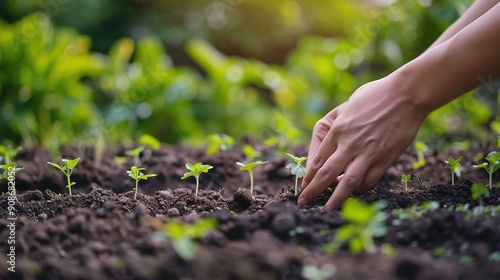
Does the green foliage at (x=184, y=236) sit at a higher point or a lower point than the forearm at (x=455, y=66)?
lower

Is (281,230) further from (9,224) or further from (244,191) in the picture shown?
(9,224)

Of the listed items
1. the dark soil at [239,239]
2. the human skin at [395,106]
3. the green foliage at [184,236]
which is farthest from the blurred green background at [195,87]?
the green foliage at [184,236]

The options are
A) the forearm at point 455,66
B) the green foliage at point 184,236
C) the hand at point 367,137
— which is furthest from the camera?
the hand at point 367,137

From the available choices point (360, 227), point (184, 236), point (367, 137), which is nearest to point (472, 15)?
point (367, 137)

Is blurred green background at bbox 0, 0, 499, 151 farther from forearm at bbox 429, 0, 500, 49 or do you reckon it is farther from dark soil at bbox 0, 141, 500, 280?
dark soil at bbox 0, 141, 500, 280

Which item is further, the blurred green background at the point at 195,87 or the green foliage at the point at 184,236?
the blurred green background at the point at 195,87

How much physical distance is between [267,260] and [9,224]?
81 cm

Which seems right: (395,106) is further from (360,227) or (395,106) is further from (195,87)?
(195,87)

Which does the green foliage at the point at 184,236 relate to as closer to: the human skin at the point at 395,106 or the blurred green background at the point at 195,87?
the human skin at the point at 395,106

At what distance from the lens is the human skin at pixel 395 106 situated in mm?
1461

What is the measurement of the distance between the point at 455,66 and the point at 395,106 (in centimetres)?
19

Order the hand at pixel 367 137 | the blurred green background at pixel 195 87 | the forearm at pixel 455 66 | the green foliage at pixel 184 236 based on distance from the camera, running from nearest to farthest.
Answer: the green foliage at pixel 184 236
the forearm at pixel 455 66
the hand at pixel 367 137
the blurred green background at pixel 195 87

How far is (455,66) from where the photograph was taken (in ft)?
4.85

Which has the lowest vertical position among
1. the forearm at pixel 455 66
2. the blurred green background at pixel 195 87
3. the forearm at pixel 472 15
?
the blurred green background at pixel 195 87
